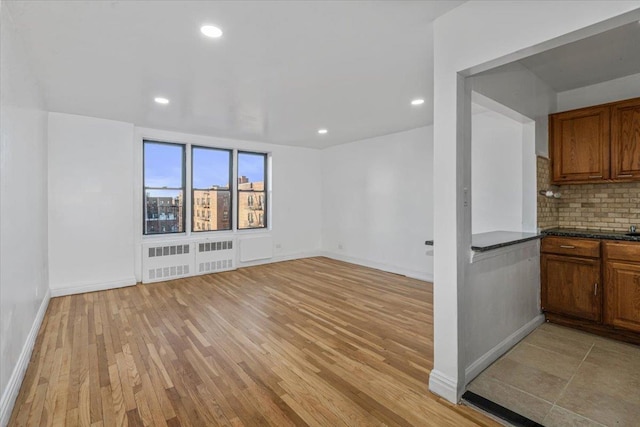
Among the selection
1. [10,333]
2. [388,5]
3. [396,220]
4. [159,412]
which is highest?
[388,5]

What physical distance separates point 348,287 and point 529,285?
2432 mm

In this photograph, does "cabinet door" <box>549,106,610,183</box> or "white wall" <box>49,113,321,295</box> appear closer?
"cabinet door" <box>549,106,610,183</box>

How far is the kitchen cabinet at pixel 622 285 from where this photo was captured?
265 cm

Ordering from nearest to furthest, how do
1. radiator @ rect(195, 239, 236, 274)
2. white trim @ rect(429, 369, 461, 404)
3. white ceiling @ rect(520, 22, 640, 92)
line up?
white trim @ rect(429, 369, 461, 404) → white ceiling @ rect(520, 22, 640, 92) → radiator @ rect(195, 239, 236, 274)

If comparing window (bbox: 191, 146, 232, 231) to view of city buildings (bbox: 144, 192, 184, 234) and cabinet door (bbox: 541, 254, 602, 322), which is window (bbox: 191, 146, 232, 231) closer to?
view of city buildings (bbox: 144, 192, 184, 234)

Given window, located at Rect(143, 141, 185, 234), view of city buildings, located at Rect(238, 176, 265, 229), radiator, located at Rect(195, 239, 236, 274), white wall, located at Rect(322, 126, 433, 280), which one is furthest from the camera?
view of city buildings, located at Rect(238, 176, 265, 229)

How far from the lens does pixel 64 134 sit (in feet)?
14.2

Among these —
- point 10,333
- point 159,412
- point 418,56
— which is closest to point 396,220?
point 418,56

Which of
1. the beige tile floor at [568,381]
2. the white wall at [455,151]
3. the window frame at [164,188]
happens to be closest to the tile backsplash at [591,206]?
the beige tile floor at [568,381]

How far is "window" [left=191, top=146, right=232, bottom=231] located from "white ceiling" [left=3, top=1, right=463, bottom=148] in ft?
4.68

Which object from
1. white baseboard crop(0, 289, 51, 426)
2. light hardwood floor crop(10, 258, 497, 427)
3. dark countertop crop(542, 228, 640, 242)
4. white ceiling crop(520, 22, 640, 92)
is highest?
white ceiling crop(520, 22, 640, 92)

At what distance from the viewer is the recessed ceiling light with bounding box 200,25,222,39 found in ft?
7.22

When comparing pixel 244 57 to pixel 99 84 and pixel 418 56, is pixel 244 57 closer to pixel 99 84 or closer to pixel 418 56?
pixel 418 56

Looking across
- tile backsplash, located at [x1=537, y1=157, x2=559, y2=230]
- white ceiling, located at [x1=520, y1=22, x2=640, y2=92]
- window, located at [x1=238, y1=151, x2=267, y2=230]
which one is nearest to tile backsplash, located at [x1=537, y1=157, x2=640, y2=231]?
tile backsplash, located at [x1=537, y1=157, x2=559, y2=230]
